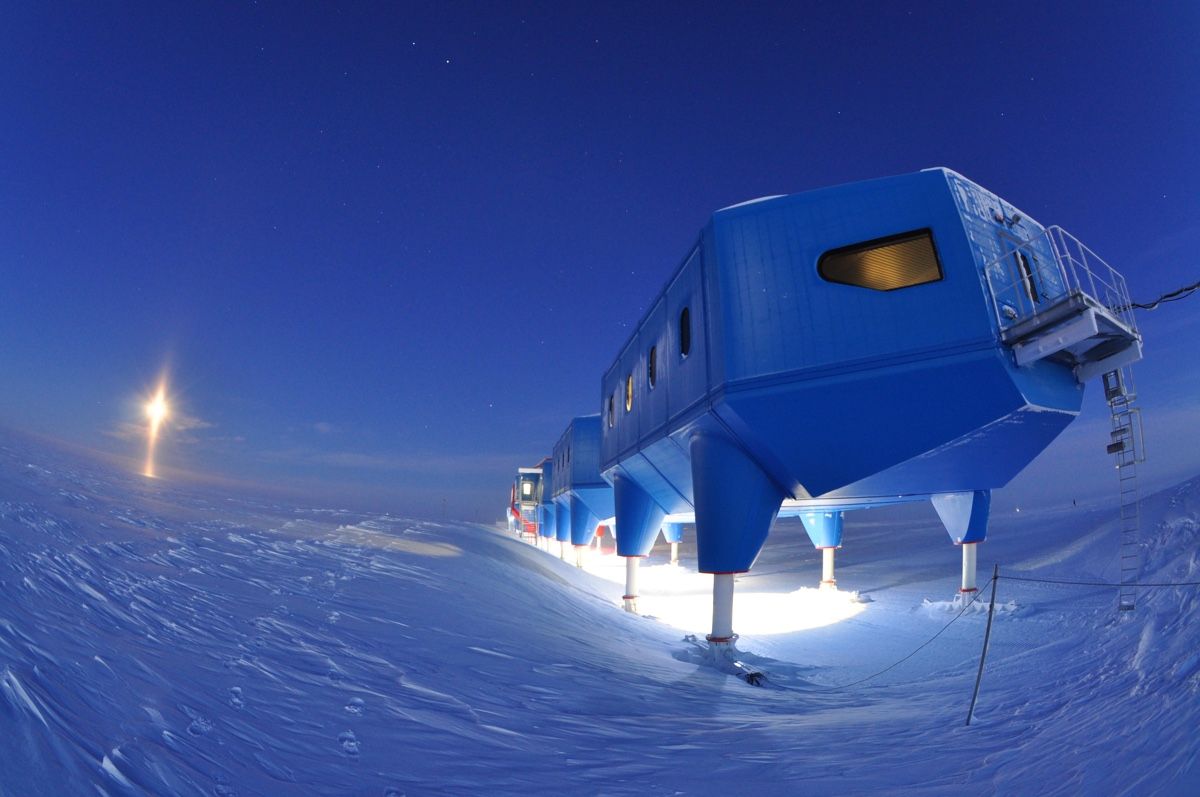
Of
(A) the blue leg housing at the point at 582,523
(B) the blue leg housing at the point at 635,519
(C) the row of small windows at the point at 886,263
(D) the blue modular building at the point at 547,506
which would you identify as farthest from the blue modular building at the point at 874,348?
(D) the blue modular building at the point at 547,506

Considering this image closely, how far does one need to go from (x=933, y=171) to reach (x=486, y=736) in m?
11.5

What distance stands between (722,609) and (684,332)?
21.3 ft

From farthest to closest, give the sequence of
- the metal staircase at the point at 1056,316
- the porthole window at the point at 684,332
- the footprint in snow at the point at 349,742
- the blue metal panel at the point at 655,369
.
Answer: the blue metal panel at the point at 655,369
the porthole window at the point at 684,332
the metal staircase at the point at 1056,316
the footprint in snow at the point at 349,742

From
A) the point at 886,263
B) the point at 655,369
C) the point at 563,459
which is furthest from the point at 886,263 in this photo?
the point at 563,459

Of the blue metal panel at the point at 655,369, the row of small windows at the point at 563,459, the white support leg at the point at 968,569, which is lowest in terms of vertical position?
the white support leg at the point at 968,569

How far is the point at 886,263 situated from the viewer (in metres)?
10.5

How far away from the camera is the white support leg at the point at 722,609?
12.7 m

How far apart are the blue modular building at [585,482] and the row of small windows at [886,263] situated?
22.2 meters

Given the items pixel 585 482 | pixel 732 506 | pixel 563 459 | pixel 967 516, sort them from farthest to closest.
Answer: pixel 563 459, pixel 585 482, pixel 967 516, pixel 732 506

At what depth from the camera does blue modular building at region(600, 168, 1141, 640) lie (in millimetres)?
→ 9578

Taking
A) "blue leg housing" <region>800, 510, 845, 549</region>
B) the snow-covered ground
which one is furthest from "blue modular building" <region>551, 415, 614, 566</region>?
the snow-covered ground

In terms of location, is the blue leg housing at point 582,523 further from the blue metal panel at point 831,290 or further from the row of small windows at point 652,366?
the blue metal panel at point 831,290

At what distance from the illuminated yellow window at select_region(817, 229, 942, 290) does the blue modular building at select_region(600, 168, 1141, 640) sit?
3cm

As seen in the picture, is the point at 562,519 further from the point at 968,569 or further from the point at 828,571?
the point at 968,569
